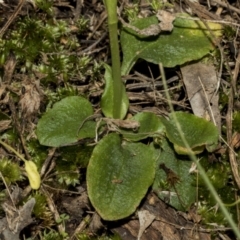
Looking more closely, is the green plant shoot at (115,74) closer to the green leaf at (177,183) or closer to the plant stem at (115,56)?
the plant stem at (115,56)

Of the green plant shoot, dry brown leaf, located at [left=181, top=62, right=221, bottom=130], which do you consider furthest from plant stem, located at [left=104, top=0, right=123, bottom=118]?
dry brown leaf, located at [left=181, top=62, right=221, bottom=130]

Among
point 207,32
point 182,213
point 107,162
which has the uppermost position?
point 207,32

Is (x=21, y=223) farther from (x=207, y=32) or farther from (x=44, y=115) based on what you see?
(x=207, y=32)

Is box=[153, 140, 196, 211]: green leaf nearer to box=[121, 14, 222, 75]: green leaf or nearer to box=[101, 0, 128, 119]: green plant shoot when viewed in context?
box=[101, 0, 128, 119]: green plant shoot

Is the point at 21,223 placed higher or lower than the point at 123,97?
lower

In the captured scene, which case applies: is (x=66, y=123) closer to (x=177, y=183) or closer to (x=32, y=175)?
(x=32, y=175)

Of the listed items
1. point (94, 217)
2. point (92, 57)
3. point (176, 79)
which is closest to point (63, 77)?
point (92, 57)

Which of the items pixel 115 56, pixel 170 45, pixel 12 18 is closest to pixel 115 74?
pixel 115 56

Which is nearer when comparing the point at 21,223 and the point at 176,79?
the point at 21,223
